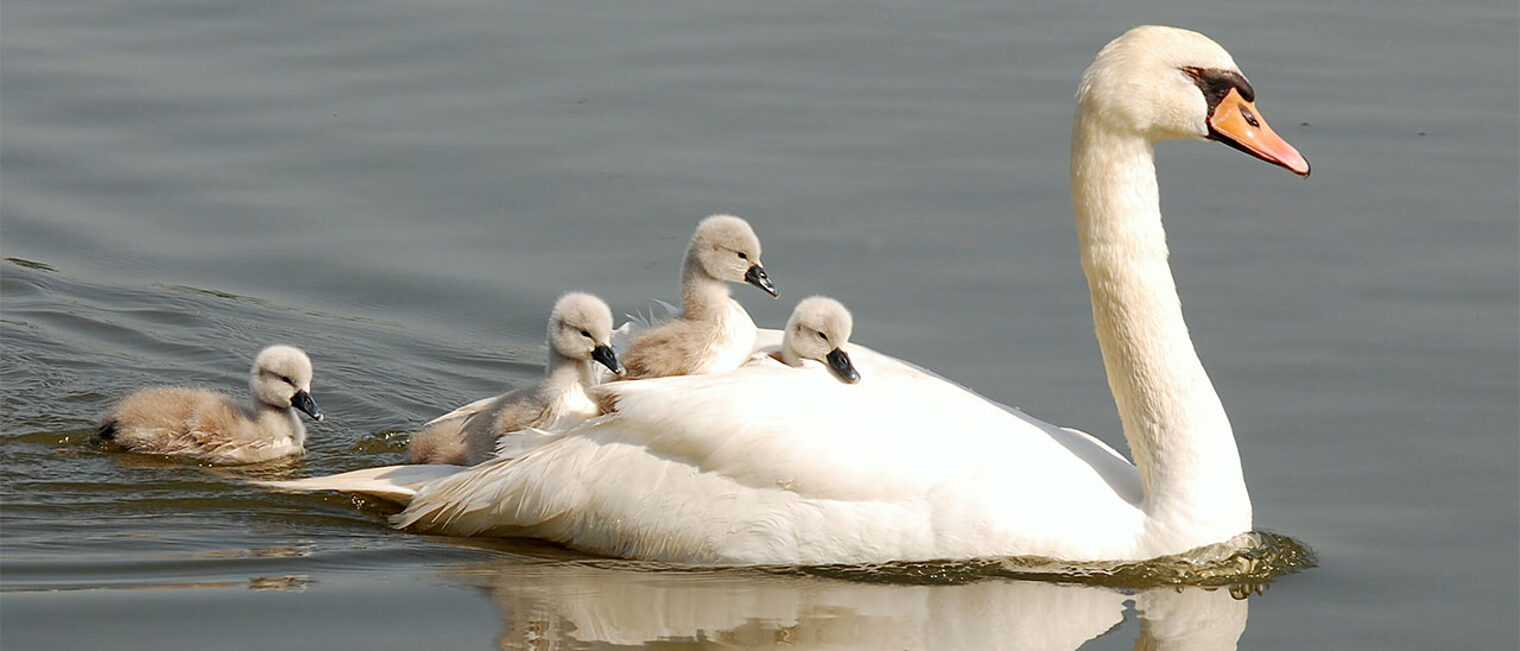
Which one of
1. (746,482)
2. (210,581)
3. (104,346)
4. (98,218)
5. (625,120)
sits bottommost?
(210,581)

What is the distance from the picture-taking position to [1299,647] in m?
6.50

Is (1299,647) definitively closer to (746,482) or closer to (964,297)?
(746,482)

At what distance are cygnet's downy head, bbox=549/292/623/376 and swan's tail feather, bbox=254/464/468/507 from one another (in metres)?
0.59

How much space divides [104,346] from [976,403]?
4.33 meters

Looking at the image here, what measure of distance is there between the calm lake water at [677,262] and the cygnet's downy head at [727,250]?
43.1 inches

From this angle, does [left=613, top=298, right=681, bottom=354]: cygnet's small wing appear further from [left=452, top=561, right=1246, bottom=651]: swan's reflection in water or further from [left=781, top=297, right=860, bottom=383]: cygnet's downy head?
[left=452, top=561, right=1246, bottom=651]: swan's reflection in water

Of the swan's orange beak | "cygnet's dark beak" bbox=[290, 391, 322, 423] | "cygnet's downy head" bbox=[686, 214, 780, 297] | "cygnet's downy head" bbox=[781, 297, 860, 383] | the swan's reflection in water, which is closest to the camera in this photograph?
the swan's reflection in water

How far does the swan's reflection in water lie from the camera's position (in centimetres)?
633

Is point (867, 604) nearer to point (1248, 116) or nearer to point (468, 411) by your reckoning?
point (1248, 116)

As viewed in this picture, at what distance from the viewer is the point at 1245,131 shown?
7.07m

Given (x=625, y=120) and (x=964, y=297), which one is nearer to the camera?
(x=964, y=297)

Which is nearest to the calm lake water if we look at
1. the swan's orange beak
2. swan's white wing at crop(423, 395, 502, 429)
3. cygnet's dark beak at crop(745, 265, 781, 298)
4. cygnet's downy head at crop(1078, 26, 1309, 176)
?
swan's white wing at crop(423, 395, 502, 429)

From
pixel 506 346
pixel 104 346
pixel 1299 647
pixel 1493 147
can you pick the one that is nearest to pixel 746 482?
pixel 1299 647

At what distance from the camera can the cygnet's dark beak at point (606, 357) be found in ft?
25.6
